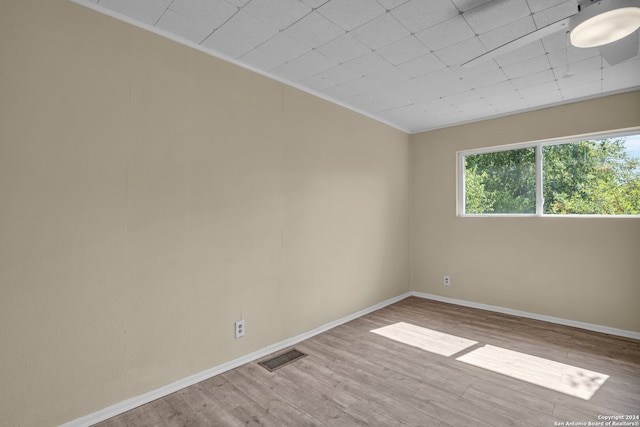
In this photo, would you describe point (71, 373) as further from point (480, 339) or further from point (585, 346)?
point (585, 346)

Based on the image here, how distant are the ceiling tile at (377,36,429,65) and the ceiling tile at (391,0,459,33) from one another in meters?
0.18

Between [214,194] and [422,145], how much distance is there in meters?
3.56

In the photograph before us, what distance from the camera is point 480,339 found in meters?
3.29

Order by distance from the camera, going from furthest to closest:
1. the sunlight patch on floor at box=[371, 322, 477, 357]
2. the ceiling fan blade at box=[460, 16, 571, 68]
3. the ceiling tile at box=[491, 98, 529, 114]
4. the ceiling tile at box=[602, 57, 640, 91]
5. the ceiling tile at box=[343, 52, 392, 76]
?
the ceiling tile at box=[491, 98, 529, 114] → the sunlight patch on floor at box=[371, 322, 477, 357] → the ceiling tile at box=[602, 57, 640, 91] → the ceiling tile at box=[343, 52, 392, 76] → the ceiling fan blade at box=[460, 16, 571, 68]

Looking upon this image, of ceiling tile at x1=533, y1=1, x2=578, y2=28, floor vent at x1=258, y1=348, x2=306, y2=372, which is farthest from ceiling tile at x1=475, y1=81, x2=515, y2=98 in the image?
floor vent at x1=258, y1=348, x2=306, y2=372

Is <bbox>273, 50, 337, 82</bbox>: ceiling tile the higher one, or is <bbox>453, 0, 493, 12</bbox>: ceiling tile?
<bbox>273, 50, 337, 82</bbox>: ceiling tile

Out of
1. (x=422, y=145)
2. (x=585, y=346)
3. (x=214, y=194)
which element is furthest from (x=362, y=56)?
(x=585, y=346)

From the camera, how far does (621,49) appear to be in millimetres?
1834

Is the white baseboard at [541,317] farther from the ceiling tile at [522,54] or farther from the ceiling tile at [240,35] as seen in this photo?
the ceiling tile at [240,35]

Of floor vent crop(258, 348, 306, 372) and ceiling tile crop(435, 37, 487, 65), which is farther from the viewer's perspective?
floor vent crop(258, 348, 306, 372)

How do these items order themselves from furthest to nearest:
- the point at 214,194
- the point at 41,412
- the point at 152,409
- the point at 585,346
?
the point at 585,346 → the point at 214,194 → the point at 152,409 → the point at 41,412

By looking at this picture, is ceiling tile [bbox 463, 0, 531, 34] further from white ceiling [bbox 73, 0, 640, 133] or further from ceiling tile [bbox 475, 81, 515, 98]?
ceiling tile [bbox 475, 81, 515, 98]

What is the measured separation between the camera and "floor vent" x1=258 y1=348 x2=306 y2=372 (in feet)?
8.86

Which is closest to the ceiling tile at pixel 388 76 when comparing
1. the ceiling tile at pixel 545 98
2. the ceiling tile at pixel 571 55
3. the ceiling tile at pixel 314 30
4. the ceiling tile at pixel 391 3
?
the ceiling tile at pixel 314 30
